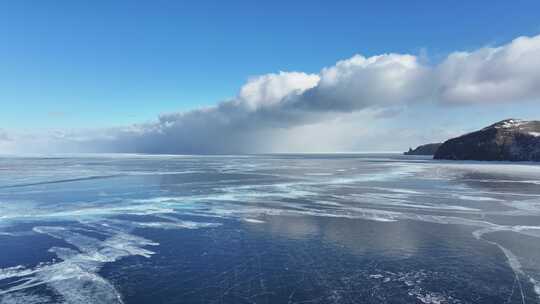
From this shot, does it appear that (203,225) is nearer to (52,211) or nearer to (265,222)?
(265,222)

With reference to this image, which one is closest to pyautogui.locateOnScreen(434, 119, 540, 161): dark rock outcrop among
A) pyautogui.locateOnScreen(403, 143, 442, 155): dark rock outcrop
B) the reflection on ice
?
the reflection on ice

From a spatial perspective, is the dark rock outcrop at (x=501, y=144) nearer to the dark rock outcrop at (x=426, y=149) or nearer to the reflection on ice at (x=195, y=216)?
the reflection on ice at (x=195, y=216)

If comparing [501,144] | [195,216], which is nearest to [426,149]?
[501,144]

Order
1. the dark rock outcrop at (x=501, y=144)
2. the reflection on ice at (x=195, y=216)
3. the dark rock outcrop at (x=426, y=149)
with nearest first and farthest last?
the reflection on ice at (x=195, y=216) → the dark rock outcrop at (x=501, y=144) → the dark rock outcrop at (x=426, y=149)

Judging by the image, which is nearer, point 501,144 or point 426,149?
point 501,144

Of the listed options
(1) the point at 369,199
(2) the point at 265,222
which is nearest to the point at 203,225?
(2) the point at 265,222

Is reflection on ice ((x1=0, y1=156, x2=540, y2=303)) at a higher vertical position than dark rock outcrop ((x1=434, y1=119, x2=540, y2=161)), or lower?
lower

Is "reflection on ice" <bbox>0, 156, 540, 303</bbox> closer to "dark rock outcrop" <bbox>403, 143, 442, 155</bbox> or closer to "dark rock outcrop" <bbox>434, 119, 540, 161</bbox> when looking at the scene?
"dark rock outcrop" <bbox>434, 119, 540, 161</bbox>

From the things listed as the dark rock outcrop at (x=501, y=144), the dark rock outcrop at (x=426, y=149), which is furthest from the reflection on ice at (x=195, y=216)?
the dark rock outcrop at (x=426, y=149)

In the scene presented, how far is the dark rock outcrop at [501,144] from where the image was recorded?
258 ft

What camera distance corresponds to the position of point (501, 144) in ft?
283

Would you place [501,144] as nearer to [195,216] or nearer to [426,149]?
[195,216]

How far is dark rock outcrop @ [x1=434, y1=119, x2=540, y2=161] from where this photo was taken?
78.8m

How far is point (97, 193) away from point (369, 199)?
59.3ft
